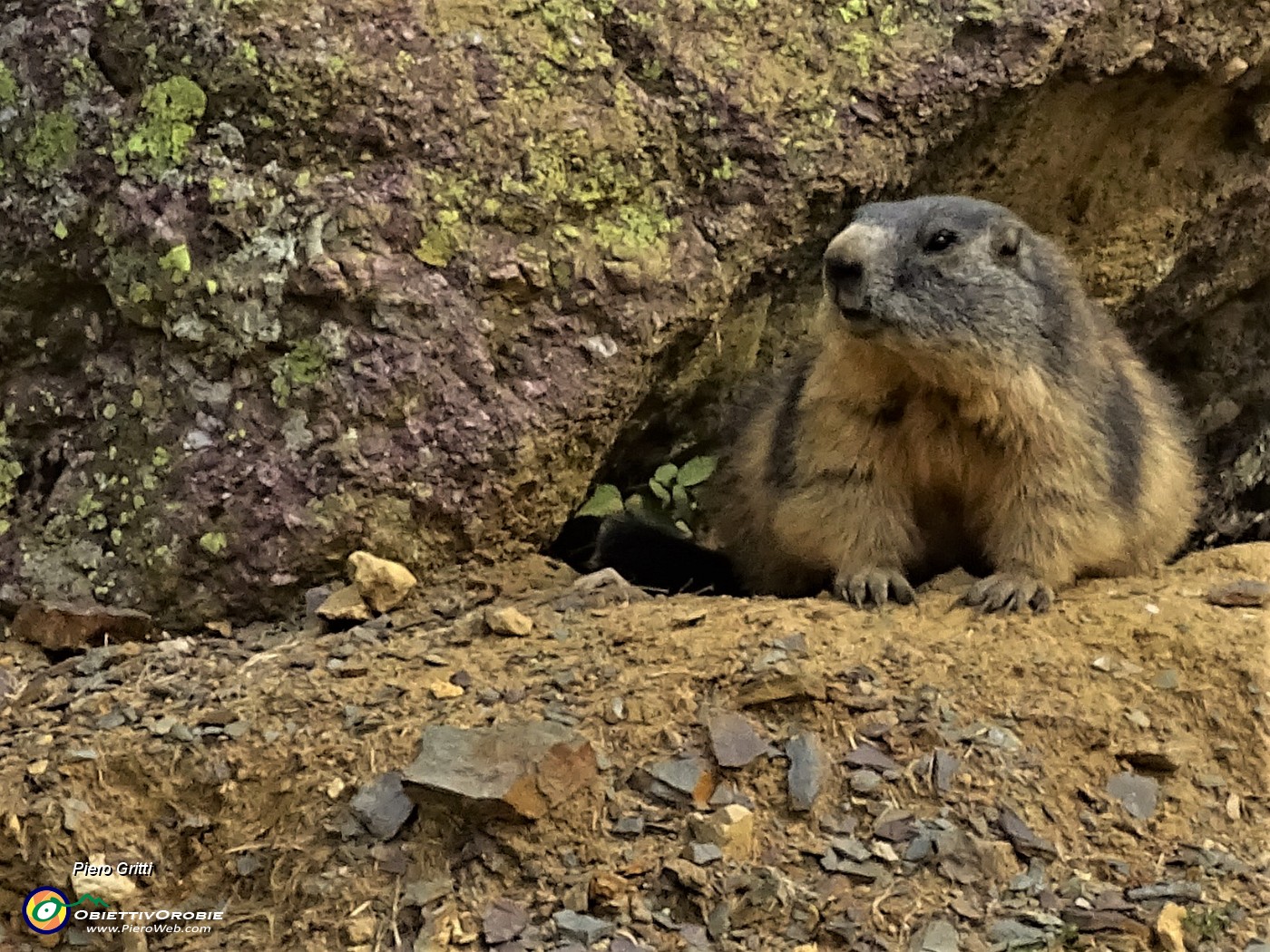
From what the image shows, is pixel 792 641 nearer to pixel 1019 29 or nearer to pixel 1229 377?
pixel 1019 29

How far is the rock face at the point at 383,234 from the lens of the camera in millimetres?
3533

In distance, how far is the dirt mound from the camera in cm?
242

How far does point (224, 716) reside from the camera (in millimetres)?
2969

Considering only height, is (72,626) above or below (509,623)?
below

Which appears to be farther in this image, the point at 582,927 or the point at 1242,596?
the point at 1242,596

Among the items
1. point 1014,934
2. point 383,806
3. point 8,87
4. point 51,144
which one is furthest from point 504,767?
point 8,87

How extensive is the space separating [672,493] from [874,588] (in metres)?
1.33

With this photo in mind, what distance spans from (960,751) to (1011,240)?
1.48m

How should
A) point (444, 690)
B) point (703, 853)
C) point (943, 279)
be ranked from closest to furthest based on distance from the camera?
point (703, 853) < point (444, 690) < point (943, 279)

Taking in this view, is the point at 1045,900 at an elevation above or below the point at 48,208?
above

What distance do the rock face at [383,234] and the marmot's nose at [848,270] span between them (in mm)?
670

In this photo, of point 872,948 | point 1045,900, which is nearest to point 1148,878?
point 1045,900

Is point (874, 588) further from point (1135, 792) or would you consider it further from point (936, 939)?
point (936, 939)

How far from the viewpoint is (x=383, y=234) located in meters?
3.58
